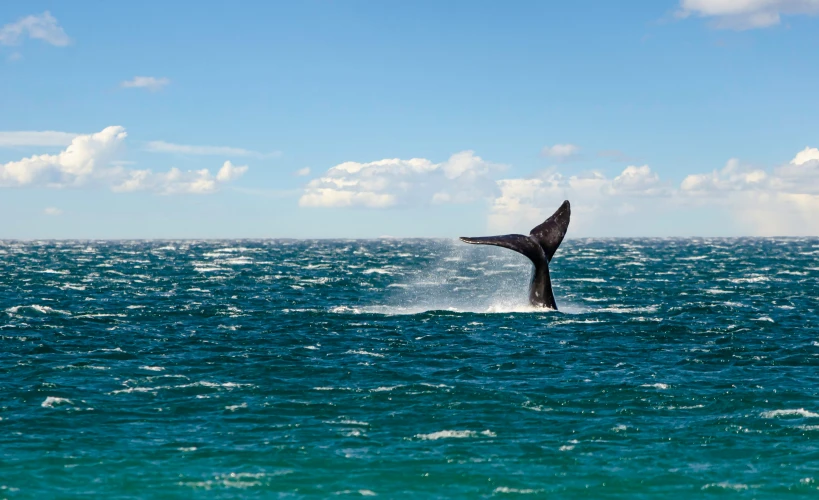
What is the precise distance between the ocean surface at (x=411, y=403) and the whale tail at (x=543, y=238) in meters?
3.23

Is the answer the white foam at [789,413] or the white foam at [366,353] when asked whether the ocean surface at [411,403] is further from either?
the white foam at [366,353]

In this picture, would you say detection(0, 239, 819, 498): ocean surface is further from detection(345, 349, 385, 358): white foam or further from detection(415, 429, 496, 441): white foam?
detection(345, 349, 385, 358): white foam

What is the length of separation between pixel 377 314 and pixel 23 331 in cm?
1588

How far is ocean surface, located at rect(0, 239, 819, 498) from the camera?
1518 centimetres

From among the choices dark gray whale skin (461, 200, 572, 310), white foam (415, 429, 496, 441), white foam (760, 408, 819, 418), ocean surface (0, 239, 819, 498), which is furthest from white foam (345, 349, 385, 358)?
white foam (760, 408, 819, 418)

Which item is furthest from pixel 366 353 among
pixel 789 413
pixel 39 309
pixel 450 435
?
pixel 39 309

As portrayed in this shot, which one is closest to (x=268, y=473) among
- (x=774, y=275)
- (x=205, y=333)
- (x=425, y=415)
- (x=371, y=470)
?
(x=371, y=470)

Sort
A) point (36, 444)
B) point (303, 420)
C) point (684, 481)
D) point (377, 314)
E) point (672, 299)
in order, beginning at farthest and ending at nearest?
1. point (672, 299)
2. point (377, 314)
3. point (303, 420)
4. point (36, 444)
5. point (684, 481)

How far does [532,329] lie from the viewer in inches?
1355

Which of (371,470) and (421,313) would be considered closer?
(371,470)

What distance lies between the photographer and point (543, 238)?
35.4 meters

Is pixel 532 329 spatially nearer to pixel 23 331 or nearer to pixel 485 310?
pixel 485 310

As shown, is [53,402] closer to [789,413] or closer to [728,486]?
[728,486]

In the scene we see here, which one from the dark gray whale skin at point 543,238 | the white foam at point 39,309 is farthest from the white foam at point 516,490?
the white foam at point 39,309
